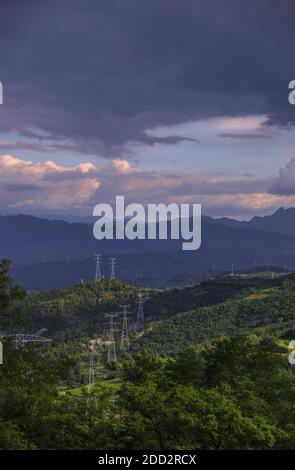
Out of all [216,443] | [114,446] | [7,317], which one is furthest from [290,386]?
[7,317]

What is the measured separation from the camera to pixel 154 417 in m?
38.4

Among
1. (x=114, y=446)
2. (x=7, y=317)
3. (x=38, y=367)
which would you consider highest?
(x=7, y=317)

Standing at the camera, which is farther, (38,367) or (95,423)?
(38,367)

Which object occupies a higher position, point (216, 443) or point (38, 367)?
point (38, 367)

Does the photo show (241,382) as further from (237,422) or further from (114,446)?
(114,446)

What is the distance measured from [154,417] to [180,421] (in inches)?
92.4

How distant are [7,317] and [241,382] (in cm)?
1876

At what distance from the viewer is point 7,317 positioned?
43375mm

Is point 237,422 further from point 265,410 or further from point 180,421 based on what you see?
point 265,410
